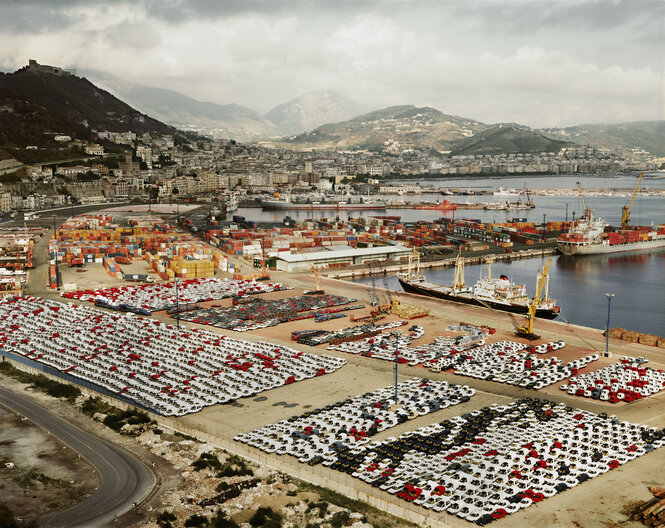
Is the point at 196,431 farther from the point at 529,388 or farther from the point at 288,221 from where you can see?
the point at 288,221

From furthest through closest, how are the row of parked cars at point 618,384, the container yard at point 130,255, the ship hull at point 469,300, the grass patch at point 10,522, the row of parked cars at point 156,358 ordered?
1. the container yard at point 130,255
2. the ship hull at point 469,300
3. the row of parked cars at point 156,358
4. the row of parked cars at point 618,384
5. the grass patch at point 10,522

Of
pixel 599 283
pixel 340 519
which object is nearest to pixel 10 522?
pixel 340 519

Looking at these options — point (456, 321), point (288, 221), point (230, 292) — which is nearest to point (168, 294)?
point (230, 292)

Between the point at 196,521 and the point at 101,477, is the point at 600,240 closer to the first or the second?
the point at 101,477

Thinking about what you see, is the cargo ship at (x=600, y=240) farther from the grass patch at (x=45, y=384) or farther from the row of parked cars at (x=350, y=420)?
the grass patch at (x=45, y=384)

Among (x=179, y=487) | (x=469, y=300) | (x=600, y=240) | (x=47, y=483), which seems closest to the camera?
(x=179, y=487)

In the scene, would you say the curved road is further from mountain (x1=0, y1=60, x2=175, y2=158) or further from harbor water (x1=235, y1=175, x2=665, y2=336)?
mountain (x1=0, y1=60, x2=175, y2=158)

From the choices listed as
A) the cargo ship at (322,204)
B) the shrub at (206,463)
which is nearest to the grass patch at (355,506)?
the shrub at (206,463)
